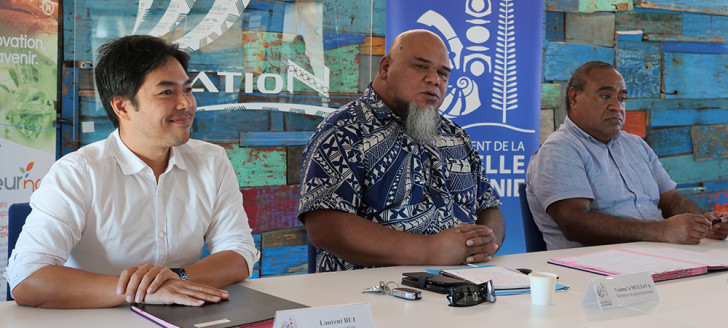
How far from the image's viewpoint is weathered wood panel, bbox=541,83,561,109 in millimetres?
4664

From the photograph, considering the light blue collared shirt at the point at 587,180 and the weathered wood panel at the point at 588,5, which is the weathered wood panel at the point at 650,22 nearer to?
the weathered wood panel at the point at 588,5

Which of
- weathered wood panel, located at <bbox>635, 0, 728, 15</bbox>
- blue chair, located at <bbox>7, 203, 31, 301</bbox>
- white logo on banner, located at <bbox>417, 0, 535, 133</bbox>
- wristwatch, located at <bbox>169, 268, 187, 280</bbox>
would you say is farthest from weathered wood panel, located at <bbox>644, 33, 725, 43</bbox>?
blue chair, located at <bbox>7, 203, 31, 301</bbox>

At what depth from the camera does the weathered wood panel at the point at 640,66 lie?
4.88m

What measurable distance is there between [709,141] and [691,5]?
3.35 feet

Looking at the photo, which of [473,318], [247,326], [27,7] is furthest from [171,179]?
[27,7]

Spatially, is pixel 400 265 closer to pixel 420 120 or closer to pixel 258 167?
pixel 420 120

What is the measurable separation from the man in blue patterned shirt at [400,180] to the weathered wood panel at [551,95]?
2.13 meters

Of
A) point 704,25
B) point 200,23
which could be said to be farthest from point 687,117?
point 200,23

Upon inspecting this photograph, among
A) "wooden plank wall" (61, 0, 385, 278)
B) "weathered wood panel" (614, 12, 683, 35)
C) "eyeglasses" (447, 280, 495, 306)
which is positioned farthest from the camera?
"weathered wood panel" (614, 12, 683, 35)

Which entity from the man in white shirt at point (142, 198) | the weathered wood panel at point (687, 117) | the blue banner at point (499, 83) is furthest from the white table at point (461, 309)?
the weathered wood panel at point (687, 117)

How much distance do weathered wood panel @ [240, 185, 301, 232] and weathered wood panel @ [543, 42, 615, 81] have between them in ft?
6.35

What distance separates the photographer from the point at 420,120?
2502 millimetres

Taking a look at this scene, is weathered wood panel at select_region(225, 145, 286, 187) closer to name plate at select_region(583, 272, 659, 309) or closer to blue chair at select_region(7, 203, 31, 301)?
blue chair at select_region(7, 203, 31, 301)

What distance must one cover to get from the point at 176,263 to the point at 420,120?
104 cm
